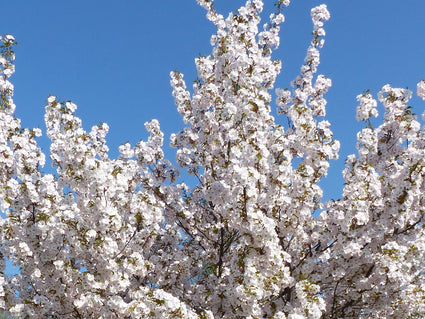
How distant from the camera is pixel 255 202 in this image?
9703mm

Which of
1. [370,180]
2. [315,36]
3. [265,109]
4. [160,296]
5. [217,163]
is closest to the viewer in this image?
[160,296]

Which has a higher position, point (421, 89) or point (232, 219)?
point (421, 89)

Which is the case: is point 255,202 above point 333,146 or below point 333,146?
below

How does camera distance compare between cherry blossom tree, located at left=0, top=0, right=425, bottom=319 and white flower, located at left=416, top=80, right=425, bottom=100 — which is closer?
cherry blossom tree, located at left=0, top=0, right=425, bottom=319

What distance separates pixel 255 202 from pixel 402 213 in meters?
3.10

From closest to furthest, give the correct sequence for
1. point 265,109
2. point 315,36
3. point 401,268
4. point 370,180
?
point 401,268
point 370,180
point 265,109
point 315,36

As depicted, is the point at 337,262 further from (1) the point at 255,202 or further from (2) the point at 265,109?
(2) the point at 265,109

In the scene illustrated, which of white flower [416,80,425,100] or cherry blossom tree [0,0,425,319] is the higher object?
white flower [416,80,425,100]

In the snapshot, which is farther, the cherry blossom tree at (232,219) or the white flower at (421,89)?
the white flower at (421,89)

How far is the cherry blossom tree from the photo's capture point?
936 centimetres

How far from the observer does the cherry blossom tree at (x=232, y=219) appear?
30.7 feet

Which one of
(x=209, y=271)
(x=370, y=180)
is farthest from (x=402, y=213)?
(x=209, y=271)

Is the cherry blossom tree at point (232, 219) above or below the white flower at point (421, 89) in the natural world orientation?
below

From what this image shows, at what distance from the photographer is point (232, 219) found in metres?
9.88
